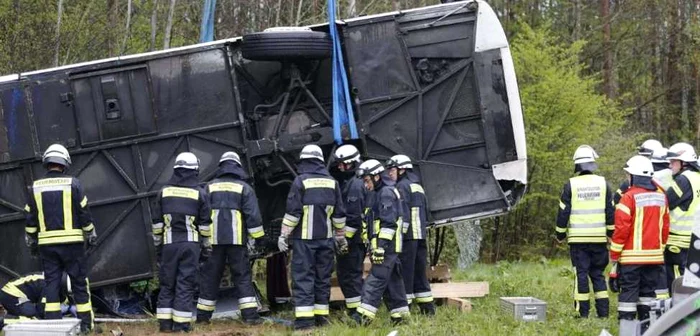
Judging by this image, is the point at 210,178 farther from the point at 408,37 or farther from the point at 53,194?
the point at 408,37

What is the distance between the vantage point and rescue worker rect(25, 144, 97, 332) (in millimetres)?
9297

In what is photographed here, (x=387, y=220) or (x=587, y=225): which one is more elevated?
(x=387, y=220)

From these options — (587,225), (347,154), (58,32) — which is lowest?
(587,225)

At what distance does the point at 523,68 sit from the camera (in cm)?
2380

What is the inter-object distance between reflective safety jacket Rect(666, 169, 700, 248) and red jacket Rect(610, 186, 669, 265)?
494 mm

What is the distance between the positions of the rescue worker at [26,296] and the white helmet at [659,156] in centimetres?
676

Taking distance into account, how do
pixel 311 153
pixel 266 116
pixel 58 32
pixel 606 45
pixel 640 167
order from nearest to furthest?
1. pixel 640 167
2. pixel 311 153
3. pixel 266 116
4. pixel 58 32
5. pixel 606 45

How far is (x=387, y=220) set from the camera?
954cm

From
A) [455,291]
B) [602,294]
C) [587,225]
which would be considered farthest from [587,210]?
[455,291]

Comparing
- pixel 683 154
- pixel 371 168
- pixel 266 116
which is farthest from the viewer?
pixel 266 116

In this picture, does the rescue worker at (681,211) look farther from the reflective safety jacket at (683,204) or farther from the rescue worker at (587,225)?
the rescue worker at (587,225)

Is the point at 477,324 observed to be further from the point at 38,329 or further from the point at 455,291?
the point at 38,329

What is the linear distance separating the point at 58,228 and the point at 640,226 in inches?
228

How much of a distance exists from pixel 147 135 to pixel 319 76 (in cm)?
212
